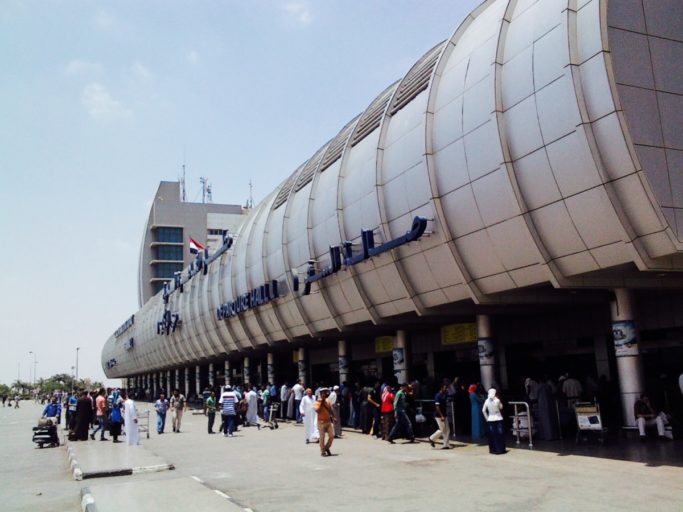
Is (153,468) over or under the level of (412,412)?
under

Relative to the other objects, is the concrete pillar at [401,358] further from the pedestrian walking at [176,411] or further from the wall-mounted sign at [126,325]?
the wall-mounted sign at [126,325]

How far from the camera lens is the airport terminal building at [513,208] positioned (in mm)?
12586

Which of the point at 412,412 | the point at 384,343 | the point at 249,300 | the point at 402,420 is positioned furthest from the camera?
the point at 249,300

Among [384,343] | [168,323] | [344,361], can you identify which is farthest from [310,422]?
[168,323]

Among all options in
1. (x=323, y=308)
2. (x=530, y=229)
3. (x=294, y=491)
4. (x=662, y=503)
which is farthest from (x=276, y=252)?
(x=662, y=503)

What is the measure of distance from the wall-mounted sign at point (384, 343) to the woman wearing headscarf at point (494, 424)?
14.6 m

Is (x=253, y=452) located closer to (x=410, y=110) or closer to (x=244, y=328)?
(x=410, y=110)

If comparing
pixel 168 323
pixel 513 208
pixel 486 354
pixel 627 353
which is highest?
pixel 168 323

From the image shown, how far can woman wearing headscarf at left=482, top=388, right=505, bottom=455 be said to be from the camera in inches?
585

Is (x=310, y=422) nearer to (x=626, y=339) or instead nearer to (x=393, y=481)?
(x=393, y=481)

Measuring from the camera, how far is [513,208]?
14.5 meters

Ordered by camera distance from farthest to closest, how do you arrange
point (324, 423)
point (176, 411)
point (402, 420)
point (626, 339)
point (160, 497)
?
point (176, 411) < point (402, 420) < point (324, 423) < point (626, 339) < point (160, 497)

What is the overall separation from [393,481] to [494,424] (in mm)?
4191

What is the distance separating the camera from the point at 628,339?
14.9 meters
